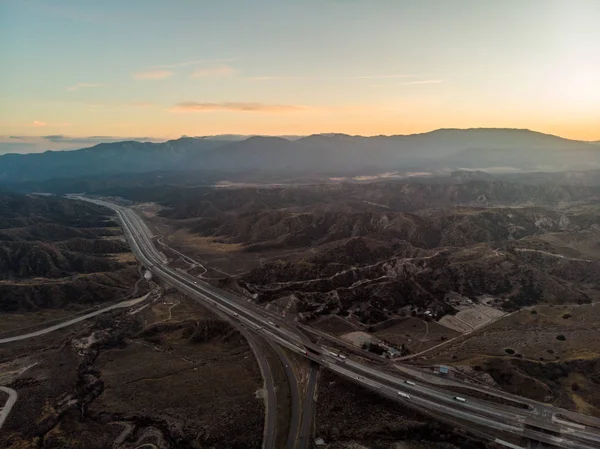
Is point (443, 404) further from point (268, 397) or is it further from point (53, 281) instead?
point (53, 281)

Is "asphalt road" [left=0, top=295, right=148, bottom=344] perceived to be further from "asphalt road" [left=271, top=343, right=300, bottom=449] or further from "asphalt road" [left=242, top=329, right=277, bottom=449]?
"asphalt road" [left=271, top=343, right=300, bottom=449]

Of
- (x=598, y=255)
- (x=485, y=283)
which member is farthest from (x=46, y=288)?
(x=598, y=255)

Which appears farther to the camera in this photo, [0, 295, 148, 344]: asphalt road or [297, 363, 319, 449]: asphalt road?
[0, 295, 148, 344]: asphalt road

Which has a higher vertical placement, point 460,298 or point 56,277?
point 460,298

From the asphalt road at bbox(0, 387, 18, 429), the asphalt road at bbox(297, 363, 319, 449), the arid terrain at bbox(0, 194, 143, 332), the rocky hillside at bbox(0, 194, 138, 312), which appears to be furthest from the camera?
the rocky hillside at bbox(0, 194, 138, 312)

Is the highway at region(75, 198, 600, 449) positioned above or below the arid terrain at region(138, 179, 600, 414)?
below

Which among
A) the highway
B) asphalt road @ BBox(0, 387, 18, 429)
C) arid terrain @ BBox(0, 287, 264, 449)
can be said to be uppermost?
the highway

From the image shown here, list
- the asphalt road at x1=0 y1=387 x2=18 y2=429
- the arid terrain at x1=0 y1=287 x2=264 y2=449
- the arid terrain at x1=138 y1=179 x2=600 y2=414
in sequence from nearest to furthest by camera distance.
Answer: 1. the arid terrain at x1=0 y1=287 x2=264 y2=449
2. the asphalt road at x1=0 y1=387 x2=18 y2=429
3. the arid terrain at x1=138 y1=179 x2=600 y2=414

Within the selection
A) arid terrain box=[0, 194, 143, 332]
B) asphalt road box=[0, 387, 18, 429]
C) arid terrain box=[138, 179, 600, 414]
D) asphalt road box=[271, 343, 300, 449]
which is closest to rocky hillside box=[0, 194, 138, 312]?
arid terrain box=[0, 194, 143, 332]

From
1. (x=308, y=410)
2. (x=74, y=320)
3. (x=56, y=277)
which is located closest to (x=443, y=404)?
(x=308, y=410)
